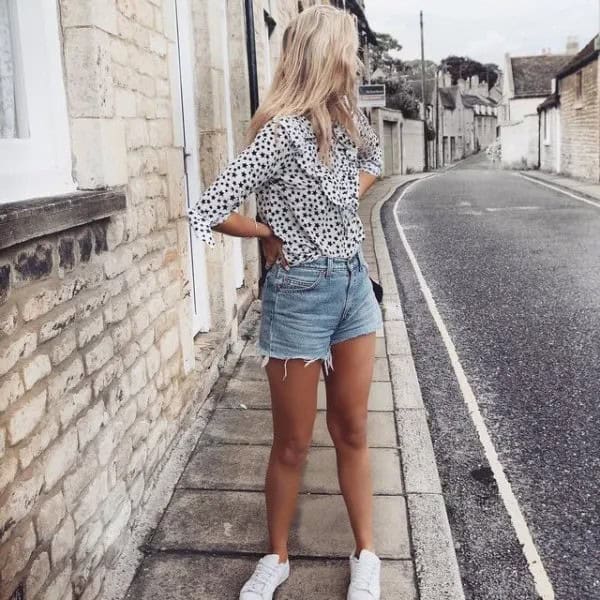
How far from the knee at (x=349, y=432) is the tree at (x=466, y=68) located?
97.1 meters

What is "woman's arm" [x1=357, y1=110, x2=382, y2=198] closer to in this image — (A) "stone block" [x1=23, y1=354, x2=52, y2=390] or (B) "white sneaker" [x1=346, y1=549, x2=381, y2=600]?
(A) "stone block" [x1=23, y1=354, x2=52, y2=390]

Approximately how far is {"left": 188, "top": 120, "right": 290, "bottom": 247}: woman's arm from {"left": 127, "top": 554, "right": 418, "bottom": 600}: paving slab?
53.4 inches

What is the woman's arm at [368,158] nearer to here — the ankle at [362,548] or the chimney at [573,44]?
the ankle at [362,548]

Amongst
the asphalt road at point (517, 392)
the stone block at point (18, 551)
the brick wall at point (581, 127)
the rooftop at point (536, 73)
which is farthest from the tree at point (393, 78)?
the stone block at point (18, 551)

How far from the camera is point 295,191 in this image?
2.55m

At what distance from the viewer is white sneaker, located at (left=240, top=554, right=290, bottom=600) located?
9.00 feet

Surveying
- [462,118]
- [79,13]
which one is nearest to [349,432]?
[79,13]

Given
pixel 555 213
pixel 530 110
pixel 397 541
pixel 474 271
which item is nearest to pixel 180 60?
pixel 397 541

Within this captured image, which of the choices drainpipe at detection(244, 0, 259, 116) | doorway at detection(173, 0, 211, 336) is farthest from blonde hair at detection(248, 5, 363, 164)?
drainpipe at detection(244, 0, 259, 116)

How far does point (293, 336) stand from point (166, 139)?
1931mm

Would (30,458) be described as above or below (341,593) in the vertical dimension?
above

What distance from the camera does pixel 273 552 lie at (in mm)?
2881

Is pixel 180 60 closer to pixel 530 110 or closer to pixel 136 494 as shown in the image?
pixel 136 494

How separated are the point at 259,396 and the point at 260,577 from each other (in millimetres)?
2258
